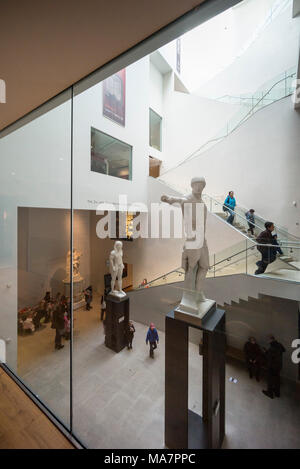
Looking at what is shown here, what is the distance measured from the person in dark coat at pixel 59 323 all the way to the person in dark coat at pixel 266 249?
13.6ft

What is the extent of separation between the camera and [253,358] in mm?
2332

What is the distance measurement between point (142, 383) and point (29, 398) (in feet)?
5.66

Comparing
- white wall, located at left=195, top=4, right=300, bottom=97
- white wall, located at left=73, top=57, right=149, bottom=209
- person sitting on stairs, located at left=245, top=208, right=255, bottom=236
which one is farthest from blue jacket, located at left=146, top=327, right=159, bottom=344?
white wall, located at left=195, top=4, right=300, bottom=97

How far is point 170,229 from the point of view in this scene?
3.59 m

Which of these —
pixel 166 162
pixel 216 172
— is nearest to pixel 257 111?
pixel 216 172

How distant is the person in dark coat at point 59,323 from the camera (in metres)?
3.94

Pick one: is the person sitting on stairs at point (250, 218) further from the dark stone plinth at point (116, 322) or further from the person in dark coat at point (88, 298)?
the person in dark coat at point (88, 298)

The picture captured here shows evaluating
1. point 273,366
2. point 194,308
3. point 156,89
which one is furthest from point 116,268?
point 156,89

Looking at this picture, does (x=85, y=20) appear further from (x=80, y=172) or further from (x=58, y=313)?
(x=58, y=313)

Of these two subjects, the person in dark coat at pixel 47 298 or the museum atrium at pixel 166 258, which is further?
the person in dark coat at pixel 47 298

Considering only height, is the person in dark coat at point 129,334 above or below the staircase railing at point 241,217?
below

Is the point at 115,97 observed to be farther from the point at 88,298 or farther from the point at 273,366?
the point at 273,366

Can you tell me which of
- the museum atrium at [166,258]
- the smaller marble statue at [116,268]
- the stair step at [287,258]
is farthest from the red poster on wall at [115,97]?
the stair step at [287,258]

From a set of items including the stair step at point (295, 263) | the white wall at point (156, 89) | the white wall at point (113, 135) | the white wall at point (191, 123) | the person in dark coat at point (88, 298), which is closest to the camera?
the stair step at point (295, 263)
